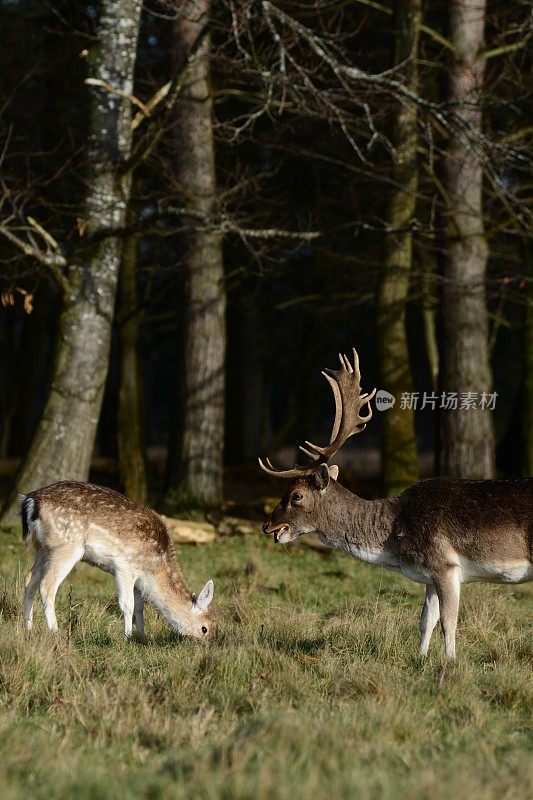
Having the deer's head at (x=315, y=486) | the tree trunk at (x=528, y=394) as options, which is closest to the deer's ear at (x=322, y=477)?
the deer's head at (x=315, y=486)

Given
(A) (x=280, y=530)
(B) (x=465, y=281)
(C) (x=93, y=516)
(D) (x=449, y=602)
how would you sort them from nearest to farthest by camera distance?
1. (D) (x=449, y=602)
2. (A) (x=280, y=530)
3. (C) (x=93, y=516)
4. (B) (x=465, y=281)

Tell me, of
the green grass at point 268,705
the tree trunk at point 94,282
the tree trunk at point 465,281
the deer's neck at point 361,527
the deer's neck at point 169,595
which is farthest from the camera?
the tree trunk at point 465,281

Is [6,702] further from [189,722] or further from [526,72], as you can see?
[526,72]

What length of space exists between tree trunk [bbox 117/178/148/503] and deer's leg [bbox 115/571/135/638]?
6746 millimetres

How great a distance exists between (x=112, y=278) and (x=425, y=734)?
7.74 meters

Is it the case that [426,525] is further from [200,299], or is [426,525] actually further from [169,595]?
[200,299]

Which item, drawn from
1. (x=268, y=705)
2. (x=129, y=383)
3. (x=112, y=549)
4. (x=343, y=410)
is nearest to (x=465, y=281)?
(x=129, y=383)

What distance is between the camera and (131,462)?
15.4 meters

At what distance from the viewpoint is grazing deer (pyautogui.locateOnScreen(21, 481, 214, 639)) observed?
8.06 metres

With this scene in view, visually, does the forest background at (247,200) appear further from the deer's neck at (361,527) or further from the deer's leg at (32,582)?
the deer's neck at (361,527)

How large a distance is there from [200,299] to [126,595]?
6170 mm

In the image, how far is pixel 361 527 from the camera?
7895 mm

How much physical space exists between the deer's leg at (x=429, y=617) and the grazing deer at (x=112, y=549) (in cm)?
142

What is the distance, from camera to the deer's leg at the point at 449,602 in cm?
725
